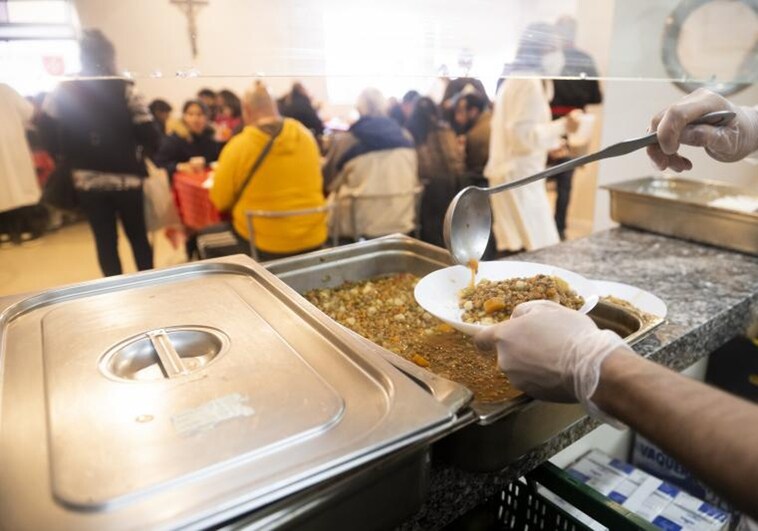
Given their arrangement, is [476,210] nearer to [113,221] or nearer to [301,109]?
[113,221]

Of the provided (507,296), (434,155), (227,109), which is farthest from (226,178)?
(227,109)

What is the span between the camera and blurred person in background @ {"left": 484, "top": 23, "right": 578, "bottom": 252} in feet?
8.80

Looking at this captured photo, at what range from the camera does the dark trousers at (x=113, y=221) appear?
2.45 meters

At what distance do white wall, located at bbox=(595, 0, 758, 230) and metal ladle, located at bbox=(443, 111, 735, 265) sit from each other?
20.1 inches

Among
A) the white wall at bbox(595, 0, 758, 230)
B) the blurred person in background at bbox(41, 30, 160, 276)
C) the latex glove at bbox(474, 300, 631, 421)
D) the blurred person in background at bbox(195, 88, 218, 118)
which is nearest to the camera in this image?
the latex glove at bbox(474, 300, 631, 421)

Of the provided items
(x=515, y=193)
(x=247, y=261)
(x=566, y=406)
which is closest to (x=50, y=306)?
(x=247, y=261)

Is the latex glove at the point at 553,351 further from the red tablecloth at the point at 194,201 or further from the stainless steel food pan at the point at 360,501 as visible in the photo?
the red tablecloth at the point at 194,201

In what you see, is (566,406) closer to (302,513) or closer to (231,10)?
(302,513)

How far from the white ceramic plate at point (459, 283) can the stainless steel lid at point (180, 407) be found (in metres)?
0.25

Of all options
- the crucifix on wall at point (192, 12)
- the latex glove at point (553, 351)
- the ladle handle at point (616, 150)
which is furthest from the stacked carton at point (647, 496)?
the crucifix on wall at point (192, 12)

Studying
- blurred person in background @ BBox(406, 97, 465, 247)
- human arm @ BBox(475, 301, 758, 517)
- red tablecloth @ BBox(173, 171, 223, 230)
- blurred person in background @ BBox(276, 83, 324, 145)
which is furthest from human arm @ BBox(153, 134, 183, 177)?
human arm @ BBox(475, 301, 758, 517)

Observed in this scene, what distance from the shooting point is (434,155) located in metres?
2.92

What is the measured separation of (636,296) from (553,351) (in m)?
0.55

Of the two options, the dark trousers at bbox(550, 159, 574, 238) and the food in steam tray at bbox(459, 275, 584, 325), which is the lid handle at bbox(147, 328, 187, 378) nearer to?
the food in steam tray at bbox(459, 275, 584, 325)
